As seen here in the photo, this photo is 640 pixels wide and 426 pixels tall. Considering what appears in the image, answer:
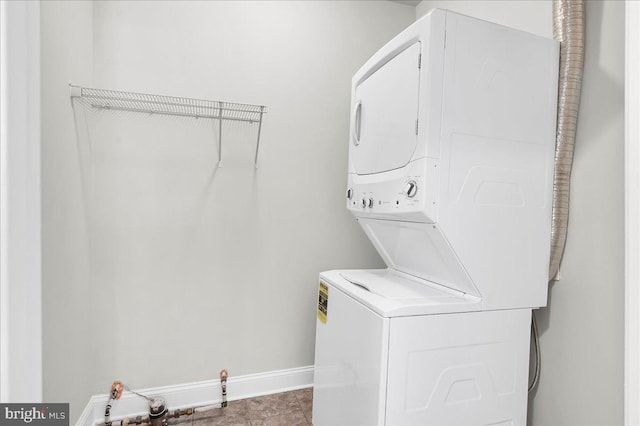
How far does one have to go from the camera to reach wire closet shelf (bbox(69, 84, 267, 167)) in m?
1.84

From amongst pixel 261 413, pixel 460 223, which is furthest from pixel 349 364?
pixel 261 413

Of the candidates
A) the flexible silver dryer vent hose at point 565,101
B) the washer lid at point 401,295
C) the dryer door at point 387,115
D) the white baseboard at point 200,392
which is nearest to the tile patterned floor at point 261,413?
the white baseboard at point 200,392

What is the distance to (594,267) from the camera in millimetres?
1292

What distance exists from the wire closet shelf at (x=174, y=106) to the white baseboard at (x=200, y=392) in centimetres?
142

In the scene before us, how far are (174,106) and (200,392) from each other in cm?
178

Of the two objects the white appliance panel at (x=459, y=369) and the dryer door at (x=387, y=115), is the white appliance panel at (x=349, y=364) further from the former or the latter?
the dryer door at (x=387, y=115)

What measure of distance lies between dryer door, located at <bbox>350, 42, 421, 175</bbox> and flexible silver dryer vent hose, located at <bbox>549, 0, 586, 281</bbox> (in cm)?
63

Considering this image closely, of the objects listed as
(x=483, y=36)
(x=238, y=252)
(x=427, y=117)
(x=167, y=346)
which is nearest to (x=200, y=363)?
(x=167, y=346)

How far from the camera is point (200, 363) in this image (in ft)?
6.92

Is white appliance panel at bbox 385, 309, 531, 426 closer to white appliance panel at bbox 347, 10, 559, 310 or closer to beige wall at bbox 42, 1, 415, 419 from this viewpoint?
white appliance panel at bbox 347, 10, 559, 310

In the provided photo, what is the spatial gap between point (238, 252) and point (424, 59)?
5.09ft

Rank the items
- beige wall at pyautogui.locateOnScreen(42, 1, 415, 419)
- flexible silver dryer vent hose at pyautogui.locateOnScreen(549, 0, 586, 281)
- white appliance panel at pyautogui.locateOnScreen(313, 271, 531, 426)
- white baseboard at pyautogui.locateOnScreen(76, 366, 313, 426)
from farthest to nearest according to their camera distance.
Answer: white baseboard at pyautogui.locateOnScreen(76, 366, 313, 426)
beige wall at pyautogui.locateOnScreen(42, 1, 415, 419)
flexible silver dryer vent hose at pyautogui.locateOnScreen(549, 0, 586, 281)
white appliance panel at pyautogui.locateOnScreen(313, 271, 531, 426)

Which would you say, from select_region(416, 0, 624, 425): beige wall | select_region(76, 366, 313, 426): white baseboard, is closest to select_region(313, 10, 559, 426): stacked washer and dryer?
select_region(416, 0, 624, 425): beige wall

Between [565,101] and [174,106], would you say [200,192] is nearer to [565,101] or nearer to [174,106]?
[174,106]
